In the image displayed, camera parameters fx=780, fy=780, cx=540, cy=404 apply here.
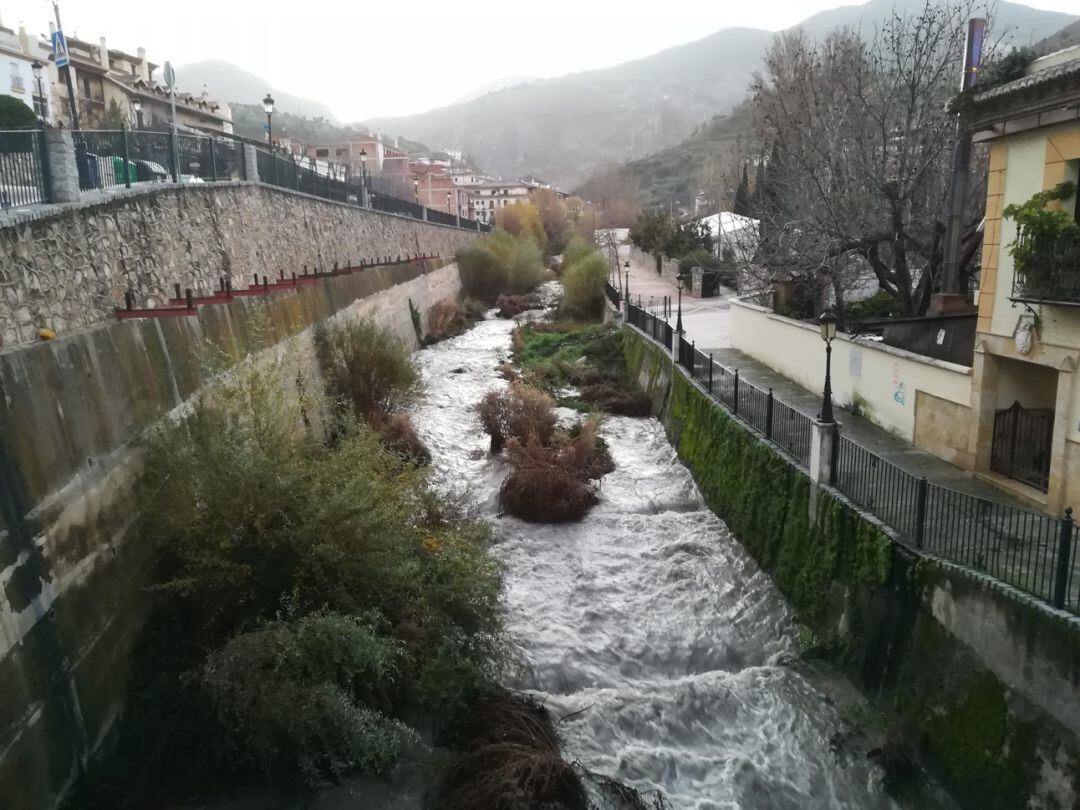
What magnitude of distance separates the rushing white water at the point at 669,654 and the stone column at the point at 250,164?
7.85m

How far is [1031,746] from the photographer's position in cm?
620

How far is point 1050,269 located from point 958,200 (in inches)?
256

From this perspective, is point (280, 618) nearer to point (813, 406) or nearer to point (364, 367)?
point (364, 367)

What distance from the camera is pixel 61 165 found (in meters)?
8.38

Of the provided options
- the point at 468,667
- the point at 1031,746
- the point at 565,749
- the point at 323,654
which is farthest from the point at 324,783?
the point at 1031,746

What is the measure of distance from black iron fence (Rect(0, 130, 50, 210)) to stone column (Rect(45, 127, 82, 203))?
0.20 feet

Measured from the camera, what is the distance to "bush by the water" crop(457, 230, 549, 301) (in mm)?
43375

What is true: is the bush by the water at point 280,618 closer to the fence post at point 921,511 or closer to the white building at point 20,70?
the fence post at point 921,511

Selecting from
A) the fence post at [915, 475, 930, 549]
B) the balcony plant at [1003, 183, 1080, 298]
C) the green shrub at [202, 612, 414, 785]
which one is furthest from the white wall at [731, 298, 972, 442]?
the green shrub at [202, 612, 414, 785]

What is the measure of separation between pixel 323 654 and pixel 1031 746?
588 centimetres

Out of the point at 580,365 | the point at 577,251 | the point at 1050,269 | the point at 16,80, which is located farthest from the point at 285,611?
the point at 16,80

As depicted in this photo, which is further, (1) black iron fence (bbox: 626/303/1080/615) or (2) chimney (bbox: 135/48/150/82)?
(2) chimney (bbox: 135/48/150/82)

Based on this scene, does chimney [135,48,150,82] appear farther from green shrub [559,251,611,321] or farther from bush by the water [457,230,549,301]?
green shrub [559,251,611,321]

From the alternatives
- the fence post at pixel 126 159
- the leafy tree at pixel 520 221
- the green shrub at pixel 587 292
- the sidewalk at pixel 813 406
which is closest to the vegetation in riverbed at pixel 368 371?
the fence post at pixel 126 159
